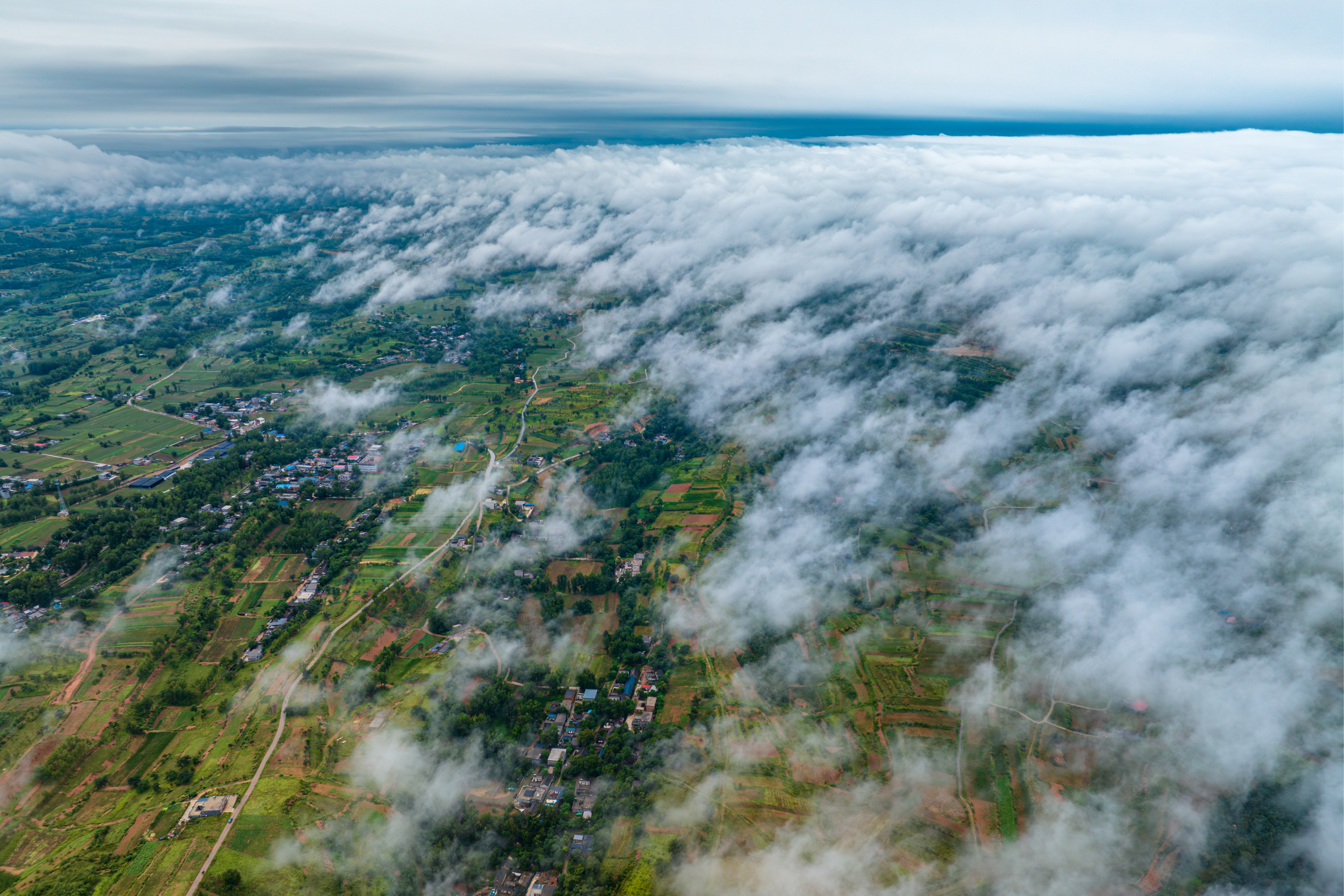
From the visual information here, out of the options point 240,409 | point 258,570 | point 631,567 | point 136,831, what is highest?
point 240,409

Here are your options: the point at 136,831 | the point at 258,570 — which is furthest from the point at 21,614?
the point at 136,831

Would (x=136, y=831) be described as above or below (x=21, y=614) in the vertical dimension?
below

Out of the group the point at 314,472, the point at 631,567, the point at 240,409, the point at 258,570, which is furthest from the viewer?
the point at 240,409

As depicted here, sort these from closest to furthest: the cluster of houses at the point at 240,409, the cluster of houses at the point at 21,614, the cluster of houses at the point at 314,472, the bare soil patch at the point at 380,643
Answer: the bare soil patch at the point at 380,643 → the cluster of houses at the point at 21,614 → the cluster of houses at the point at 314,472 → the cluster of houses at the point at 240,409

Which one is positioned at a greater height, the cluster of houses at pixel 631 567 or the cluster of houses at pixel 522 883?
the cluster of houses at pixel 631 567

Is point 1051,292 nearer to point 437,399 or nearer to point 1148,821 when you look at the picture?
point 1148,821

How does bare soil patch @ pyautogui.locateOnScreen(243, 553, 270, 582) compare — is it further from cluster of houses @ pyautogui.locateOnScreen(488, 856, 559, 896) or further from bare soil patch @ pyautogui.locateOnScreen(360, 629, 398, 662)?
cluster of houses @ pyautogui.locateOnScreen(488, 856, 559, 896)

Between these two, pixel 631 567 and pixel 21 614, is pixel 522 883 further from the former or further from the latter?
pixel 21 614

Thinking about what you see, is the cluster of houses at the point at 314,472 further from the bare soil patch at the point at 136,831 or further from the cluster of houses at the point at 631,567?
the bare soil patch at the point at 136,831

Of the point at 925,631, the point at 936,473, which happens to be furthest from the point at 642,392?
the point at 925,631

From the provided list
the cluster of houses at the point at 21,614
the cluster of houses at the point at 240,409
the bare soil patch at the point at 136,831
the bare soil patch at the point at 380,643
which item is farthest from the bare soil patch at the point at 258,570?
the cluster of houses at the point at 240,409

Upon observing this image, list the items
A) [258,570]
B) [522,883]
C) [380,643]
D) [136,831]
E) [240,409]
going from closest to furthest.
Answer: [522,883] → [136,831] → [380,643] → [258,570] → [240,409]
